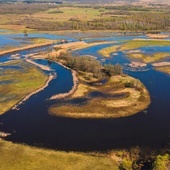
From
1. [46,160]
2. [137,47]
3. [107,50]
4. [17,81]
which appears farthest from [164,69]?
[46,160]

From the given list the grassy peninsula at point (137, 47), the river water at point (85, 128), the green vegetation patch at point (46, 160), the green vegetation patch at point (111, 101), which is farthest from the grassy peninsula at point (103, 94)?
the grassy peninsula at point (137, 47)

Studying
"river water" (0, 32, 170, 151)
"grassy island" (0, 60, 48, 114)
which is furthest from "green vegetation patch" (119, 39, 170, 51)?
"river water" (0, 32, 170, 151)

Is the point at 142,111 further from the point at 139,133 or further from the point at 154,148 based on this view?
the point at 154,148

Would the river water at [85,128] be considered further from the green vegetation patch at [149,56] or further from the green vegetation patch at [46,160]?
the green vegetation patch at [149,56]

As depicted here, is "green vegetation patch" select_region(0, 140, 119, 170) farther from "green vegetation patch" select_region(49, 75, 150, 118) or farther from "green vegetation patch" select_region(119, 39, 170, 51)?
"green vegetation patch" select_region(119, 39, 170, 51)

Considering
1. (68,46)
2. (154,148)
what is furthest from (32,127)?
(68,46)

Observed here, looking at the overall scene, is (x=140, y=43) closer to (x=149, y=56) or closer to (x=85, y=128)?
(x=149, y=56)
